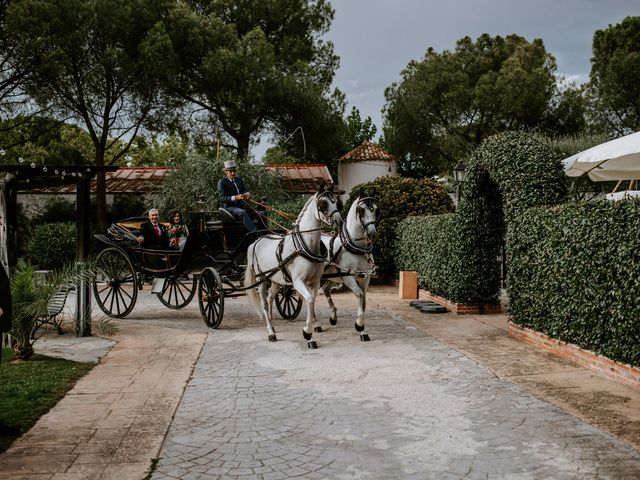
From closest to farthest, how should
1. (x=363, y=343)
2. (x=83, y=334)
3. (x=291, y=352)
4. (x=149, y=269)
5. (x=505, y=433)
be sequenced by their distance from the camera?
1. (x=505, y=433)
2. (x=291, y=352)
3. (x=363, y=343)
4. (x=83, y=334)
5. (x=149, y=269)

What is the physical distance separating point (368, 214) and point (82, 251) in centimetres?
450

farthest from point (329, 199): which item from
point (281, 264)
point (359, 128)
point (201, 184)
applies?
point (359, 128)

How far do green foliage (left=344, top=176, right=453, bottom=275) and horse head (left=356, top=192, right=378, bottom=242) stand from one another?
26.2 feet

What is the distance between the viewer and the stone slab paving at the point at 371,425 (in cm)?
403

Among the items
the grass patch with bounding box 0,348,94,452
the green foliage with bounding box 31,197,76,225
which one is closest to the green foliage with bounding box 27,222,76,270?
the green foliage with bounding box 31,197,76,225

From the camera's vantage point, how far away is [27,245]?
21.5 meters

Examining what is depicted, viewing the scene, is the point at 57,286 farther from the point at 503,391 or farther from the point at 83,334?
the point at 503,391

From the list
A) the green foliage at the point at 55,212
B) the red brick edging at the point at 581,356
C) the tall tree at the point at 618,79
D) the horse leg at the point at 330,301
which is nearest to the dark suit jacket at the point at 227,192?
the horse leg at the point at 330,301

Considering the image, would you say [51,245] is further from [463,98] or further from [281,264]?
[463,98]

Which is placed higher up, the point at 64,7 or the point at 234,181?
the point at 64,7

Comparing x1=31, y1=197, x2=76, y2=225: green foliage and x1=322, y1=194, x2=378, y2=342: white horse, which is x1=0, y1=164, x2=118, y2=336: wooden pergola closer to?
x1=322, y1=194, x2=378, y2=342: white horse

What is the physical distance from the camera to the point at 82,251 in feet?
30.6

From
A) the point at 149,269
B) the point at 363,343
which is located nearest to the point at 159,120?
the point at 149,269

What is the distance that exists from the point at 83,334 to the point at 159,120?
16.0m
